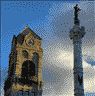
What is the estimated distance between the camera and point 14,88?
3916 centimetres

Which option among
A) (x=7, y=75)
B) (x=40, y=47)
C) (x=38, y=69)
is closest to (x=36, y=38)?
(x=40, y=47)

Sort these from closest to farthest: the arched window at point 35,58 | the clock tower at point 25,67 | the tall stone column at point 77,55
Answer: the tall stone column at point 77,55 < the clock tower at point 25,67 < the arched window at point 35,58

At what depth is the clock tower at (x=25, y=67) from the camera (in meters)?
39.8

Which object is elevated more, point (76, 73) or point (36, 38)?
point (36, 38)

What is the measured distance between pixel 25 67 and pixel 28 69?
2.23 feet

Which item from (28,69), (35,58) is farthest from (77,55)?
(35,58)

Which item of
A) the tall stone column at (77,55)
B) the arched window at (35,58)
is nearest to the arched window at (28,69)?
the arched window at (35,58)

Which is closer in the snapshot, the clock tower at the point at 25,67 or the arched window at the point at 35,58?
the clock tower at the point at 25,67

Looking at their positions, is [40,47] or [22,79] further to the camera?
[40,47]

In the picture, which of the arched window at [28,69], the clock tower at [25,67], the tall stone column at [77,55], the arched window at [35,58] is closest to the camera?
the tall stone column at [77,55]

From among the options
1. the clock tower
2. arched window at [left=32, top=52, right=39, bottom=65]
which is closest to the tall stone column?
the clock tower

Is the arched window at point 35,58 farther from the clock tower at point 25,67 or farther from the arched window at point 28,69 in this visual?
the arched window at point 28,69

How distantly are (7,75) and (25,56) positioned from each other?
5.68 m

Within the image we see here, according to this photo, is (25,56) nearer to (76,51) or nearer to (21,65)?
(21,65)
